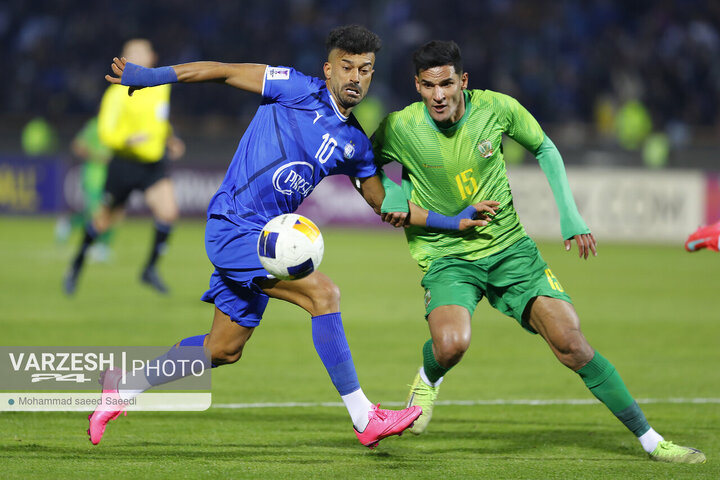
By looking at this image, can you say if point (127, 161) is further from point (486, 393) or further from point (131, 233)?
point (131, 233)

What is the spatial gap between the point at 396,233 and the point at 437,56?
15403 mm

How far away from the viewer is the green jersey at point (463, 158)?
5.42 m

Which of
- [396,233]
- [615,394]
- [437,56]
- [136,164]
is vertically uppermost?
[437,56]

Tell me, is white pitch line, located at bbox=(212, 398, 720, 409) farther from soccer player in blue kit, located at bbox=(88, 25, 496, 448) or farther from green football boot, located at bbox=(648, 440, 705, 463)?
green football boot, located at bbox=(648, 440, 705, 463)

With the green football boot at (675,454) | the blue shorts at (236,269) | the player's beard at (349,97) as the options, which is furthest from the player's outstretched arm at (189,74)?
the green football boot at (675,454)

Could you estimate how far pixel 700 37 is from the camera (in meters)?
21.8

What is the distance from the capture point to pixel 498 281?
539 centimetres

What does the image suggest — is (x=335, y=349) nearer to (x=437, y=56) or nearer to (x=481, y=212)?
(x=481, y=212)

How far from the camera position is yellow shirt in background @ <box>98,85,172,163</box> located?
11391 mm

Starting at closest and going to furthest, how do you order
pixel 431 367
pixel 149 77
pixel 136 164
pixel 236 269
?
pixel 149 77
pixel 236 269
pixel 431 367
pixel 136 164

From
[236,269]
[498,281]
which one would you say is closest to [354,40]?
[236,269]

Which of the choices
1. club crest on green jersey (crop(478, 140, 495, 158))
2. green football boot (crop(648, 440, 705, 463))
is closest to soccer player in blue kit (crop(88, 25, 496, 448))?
club crest on green jersey (crop(478, 140, 495, 158))

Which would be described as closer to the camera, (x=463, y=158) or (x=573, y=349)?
(x=573, y=349)

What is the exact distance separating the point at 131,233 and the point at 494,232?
14.9 metres
